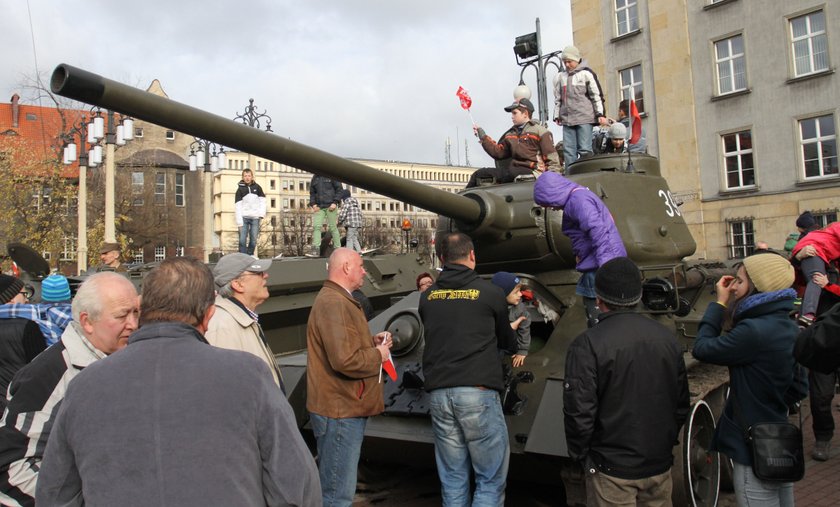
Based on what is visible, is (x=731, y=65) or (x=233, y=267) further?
(x=731, y=65)

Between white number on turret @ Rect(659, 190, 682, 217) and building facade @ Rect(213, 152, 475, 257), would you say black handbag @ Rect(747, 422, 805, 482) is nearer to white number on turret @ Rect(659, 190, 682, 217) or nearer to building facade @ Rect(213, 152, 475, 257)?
white number on turret @ Rect(659, 190, 682, 217)

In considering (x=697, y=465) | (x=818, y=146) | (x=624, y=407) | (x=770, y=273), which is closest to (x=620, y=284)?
(x=624, y=407)

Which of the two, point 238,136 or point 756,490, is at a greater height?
point 238,136

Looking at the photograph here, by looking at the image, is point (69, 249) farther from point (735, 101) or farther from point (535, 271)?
point (535, 271)

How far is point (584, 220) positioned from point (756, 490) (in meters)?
2.18

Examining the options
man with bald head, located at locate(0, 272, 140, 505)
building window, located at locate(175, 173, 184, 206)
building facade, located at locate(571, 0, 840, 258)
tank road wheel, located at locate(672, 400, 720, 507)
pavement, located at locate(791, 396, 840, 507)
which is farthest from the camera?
building window, located at locate(175, 173, 184, 206)

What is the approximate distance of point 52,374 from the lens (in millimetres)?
2963

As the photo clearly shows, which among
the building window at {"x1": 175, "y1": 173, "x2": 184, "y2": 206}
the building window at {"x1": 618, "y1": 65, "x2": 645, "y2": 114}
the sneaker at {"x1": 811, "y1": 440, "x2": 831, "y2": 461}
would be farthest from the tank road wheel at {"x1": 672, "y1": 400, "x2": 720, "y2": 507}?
the building window at {"x1": 175, "y1": 173, "x2": 184, "y2": 206}

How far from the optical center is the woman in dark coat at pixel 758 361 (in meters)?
3.77

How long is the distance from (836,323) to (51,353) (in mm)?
3196

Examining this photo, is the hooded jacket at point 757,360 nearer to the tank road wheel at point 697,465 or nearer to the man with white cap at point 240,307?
the tank road wheel at point 697,465

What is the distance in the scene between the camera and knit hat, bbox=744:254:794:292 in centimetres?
383

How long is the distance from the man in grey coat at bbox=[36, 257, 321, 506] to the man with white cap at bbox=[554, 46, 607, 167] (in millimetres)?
6241

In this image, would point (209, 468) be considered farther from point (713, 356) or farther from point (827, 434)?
point (827, 434)
